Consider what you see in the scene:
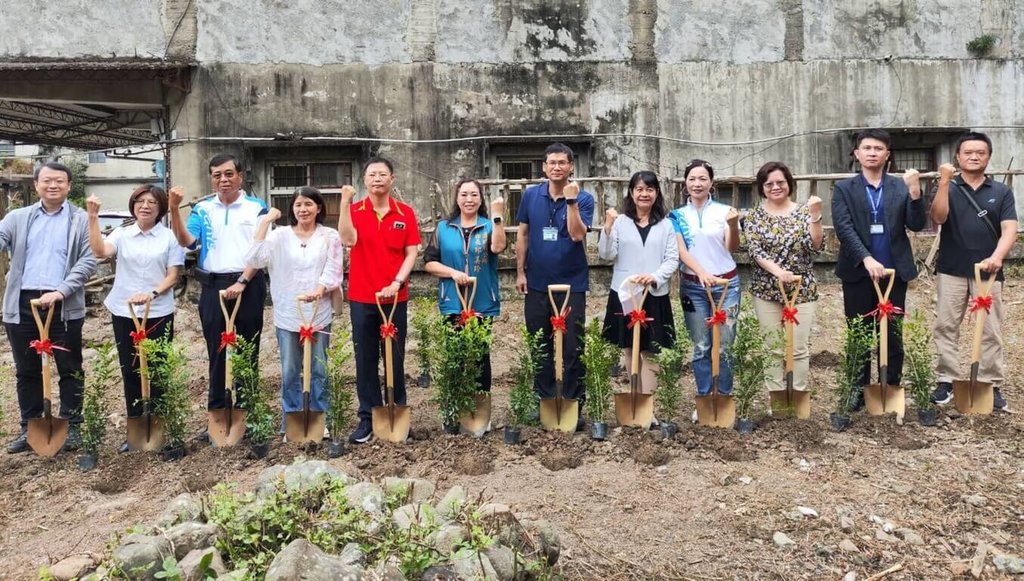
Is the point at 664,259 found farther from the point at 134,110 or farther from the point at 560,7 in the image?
the point at 134,110

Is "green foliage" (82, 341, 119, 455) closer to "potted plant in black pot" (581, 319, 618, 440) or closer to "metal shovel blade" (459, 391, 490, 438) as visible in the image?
"metal shovel blade" (459, 391, 490, 438)


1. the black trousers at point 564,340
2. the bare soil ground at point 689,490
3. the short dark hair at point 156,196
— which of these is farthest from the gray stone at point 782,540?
the short dark hair at point 156,196

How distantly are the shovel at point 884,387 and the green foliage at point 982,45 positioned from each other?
28.6ft

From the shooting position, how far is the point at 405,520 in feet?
9.72

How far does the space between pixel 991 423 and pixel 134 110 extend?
11.4 m

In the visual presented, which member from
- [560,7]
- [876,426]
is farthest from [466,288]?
[560,7]

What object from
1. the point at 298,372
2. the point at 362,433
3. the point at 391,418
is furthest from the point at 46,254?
the point at 391,418

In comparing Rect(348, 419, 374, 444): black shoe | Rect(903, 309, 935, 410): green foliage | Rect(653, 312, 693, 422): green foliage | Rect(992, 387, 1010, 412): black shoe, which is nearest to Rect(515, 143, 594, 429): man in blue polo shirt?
Rect(653, 312, 693, 422): green foliage

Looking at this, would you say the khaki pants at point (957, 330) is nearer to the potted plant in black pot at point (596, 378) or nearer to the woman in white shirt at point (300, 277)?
the potted plant in black pot at point (596, 378)

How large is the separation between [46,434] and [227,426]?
1075mm

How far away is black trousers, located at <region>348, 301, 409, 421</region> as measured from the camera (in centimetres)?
462

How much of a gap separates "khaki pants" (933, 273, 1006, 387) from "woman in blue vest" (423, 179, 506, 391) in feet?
9.64

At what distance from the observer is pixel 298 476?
132 inches

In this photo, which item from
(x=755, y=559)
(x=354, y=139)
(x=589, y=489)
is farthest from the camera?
(x=354, y=139)
